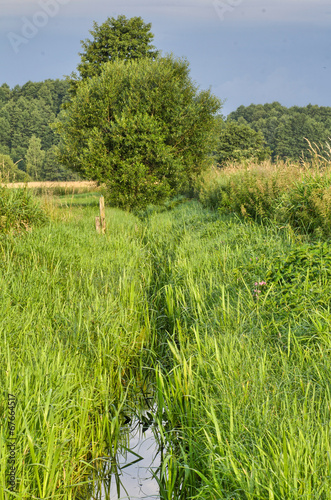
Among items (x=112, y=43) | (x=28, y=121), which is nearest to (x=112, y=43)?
(x=112, y=43)

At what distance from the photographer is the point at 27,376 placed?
2.97 metres

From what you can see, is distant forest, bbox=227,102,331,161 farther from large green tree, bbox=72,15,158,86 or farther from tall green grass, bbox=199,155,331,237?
tall green grass, bbox=199,155,331,237

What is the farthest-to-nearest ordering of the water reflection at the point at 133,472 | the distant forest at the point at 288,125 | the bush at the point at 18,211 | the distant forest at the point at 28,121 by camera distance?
the distant forest at the point at 28,121
the distant forest at the point at 288,125
the bush at the point at 18,211
the water reflection at the point at 133,472

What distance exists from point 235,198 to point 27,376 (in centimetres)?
831

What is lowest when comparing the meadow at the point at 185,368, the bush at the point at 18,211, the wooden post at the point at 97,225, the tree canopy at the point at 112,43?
the meadow at the point at 185,368

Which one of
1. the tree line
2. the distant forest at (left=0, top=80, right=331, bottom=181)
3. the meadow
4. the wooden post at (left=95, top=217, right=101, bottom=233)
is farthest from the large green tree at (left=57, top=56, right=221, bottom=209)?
the distant forest at (left=0, top=80, right=331, bottom=181)

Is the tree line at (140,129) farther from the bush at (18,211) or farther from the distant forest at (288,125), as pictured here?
the distant forest at (288,125)

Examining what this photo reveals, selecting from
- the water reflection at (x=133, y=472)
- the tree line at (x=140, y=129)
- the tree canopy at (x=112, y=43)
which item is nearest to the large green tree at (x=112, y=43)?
the tree canopy at (x=112, y=43)

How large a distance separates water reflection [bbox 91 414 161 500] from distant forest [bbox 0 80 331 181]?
176ft

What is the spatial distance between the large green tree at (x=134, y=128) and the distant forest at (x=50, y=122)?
128 feet

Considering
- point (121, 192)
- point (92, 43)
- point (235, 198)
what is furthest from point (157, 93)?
point (92, 43)

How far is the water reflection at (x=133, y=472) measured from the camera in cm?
308

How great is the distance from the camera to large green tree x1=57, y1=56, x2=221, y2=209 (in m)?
15.9

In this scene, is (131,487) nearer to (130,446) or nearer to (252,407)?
(130,446)
